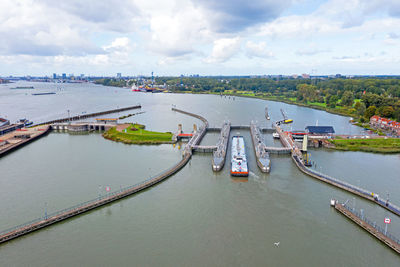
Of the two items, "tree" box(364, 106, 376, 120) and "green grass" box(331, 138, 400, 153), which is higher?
"tree" box(364, 106, 376, 120)

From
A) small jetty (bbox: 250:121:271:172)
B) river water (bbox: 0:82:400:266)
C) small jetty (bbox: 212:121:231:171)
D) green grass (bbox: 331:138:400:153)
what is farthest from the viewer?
green grass (bbox: 331:138:400:153)

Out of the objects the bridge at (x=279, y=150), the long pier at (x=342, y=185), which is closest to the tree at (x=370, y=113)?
the long pier at (x=342, y=185)

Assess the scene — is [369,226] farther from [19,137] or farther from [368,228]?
[19,137]

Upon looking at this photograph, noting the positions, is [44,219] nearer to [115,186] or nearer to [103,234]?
[103,234]

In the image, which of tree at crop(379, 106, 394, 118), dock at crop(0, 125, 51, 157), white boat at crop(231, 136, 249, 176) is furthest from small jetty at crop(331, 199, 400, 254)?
tree at crop(379, 106, 394, 118)

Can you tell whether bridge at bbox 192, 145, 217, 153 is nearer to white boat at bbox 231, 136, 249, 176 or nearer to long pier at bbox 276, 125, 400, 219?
white boat at bbox 231, 136, 249, 176

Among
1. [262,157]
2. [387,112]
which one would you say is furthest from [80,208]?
[387,112]
